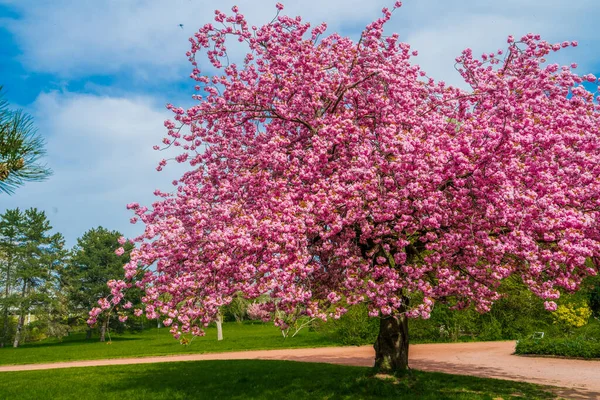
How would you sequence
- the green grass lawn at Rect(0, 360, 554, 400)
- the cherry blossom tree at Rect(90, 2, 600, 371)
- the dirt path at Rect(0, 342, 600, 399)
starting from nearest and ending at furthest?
the cherry blossom tree at Rect(90, 2, 600, 371) → the green grass lawn at Rect(0, 360, 554, 400) → the dirt path at Rect(0, 342, 600, 399)

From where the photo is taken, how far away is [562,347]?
20.8 m

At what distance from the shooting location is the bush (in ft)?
64.7

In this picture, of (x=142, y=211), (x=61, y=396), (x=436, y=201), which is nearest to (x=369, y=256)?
(x=436, y=201)

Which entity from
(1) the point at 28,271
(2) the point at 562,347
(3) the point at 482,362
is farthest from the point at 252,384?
(1) the point at 28,271

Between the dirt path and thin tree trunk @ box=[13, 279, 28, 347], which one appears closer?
the dirt path

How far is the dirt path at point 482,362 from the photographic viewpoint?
15.0 metres

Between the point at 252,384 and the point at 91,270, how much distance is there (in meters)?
47.7

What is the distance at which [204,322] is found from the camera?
36.4 ft

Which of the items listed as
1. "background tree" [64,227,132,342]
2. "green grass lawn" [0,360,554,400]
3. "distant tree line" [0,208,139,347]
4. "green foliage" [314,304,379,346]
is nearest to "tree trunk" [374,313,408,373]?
"green grass lawn" [0,360,554,400]

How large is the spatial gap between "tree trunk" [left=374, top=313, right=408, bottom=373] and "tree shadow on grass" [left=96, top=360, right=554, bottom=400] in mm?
538

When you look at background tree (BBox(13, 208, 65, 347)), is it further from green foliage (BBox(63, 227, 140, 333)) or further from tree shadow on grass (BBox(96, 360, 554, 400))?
tree shadow on grass (BBox(96, 360, 554, 400))

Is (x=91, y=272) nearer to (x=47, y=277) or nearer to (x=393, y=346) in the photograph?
(x=47, y=277)

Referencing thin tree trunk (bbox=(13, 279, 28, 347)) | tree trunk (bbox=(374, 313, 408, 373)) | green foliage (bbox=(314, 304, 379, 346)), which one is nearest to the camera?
tree trunk (bbox=(374, 313, 408, 373))

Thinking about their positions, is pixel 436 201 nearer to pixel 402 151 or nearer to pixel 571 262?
pixel 402 151
